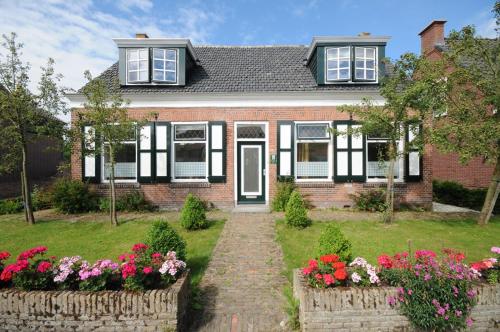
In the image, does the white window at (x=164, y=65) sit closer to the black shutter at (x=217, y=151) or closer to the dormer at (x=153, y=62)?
the dormer at (x=153, y=62)

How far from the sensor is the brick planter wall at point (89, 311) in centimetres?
310

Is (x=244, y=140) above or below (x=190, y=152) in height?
above

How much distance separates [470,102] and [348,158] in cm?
393

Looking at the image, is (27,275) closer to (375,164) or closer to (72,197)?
(72,197)

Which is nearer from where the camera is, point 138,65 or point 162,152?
point 162,152

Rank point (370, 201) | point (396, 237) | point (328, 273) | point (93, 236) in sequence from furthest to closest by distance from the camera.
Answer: point (370, 201) → point (93, 236) → point (396, 237) → point (328, 273)

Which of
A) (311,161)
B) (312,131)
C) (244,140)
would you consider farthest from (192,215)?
(312,131)

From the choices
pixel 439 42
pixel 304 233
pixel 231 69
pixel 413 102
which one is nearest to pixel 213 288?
pixel 304 233

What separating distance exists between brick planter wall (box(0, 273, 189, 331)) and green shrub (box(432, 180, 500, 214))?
41.9ft

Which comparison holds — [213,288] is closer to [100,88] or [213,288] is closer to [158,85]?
[100,88]

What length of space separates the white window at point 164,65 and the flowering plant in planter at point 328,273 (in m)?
9.37

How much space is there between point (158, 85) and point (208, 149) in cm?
331

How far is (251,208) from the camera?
9.84 m

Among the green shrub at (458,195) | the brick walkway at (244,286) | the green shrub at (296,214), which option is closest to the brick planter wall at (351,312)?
the brick walkway at (244,286)
